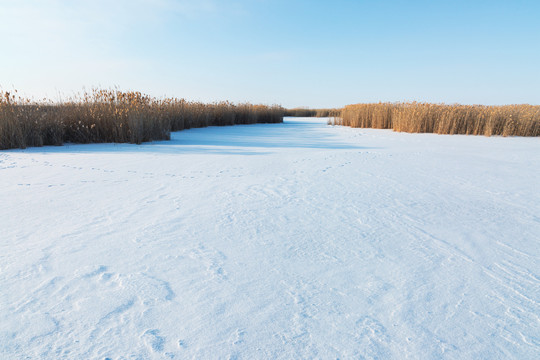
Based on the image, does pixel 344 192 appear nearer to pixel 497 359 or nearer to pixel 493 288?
pixel 493 288

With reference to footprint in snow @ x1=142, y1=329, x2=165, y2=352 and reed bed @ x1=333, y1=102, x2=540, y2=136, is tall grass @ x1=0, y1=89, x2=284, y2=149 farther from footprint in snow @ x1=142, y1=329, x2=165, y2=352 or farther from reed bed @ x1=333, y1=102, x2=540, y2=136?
reed bed @ x1=333, y1=102, x2=540, y2=136

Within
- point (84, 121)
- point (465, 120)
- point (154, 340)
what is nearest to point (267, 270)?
point (154, 340)

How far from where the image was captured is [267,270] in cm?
120

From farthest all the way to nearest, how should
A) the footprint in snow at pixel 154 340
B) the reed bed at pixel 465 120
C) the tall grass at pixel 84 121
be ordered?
the reed bed at pixel 465 120 → the tall grass at pixel 84 121 → the footprint in snow at pixel 154 340

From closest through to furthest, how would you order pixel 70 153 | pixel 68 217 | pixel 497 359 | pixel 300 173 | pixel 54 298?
pixel 497 359 → pixel 54 298 → pixel 68 217 → pixel 300 173 → pixel 70 153

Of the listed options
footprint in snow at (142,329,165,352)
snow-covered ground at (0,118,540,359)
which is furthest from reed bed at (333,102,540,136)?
footprint in snow at (142,329,165,352)

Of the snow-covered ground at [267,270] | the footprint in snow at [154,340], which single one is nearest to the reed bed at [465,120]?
the snow-covered ground at [267,270]

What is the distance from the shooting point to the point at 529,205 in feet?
6.83

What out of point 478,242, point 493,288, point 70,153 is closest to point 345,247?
point 493,288

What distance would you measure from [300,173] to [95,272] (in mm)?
2066

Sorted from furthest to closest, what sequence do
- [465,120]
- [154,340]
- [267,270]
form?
[465,120]
[267,270]
[154,340]

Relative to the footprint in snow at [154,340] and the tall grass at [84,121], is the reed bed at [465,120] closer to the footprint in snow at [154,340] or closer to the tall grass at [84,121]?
the tall grass at [84,121]

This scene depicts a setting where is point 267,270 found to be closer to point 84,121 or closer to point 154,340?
point 154,340

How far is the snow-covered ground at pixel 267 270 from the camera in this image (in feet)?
2.75
